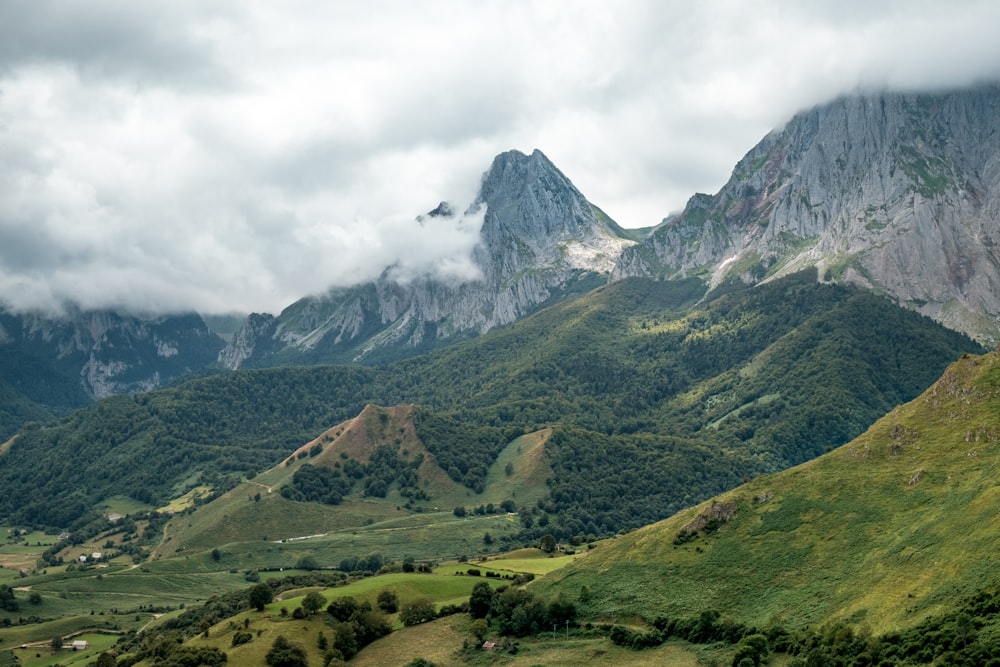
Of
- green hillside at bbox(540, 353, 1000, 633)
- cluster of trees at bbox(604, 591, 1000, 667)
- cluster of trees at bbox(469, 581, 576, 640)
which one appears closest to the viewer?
cluster of trees at bbox(604, 591, 1000, 667)

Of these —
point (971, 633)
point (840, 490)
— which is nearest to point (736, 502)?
point (840, 490)

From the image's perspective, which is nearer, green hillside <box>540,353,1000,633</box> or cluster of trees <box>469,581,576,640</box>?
green hillside <box>540,353,1000,633</box>

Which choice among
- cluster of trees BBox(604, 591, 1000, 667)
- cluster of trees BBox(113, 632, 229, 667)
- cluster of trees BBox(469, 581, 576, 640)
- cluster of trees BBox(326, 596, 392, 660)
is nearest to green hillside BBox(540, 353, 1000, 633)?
cluster of trees BBox(604, 591, 1000, 667)

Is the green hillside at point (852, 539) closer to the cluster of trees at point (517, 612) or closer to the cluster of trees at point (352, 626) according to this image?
the cluster of trees at point (517, 612)

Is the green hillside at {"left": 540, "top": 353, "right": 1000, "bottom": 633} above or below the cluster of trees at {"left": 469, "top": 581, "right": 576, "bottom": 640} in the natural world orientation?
above

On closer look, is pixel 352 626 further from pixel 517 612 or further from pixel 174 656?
pixel 517 612

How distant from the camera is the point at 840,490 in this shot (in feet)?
526

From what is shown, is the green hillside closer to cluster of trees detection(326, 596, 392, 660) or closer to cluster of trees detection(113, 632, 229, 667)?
cluster of trees detection(326, 596, 392, 660)

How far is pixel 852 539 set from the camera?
146 m

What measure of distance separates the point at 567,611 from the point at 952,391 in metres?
82.3

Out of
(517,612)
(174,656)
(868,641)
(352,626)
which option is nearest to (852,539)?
(868,641)

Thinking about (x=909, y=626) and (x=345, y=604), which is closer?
(x=909, y=626)

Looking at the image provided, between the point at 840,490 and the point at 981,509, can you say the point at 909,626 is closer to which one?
the point at 981,509

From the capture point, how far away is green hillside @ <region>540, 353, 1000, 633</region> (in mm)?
123312
